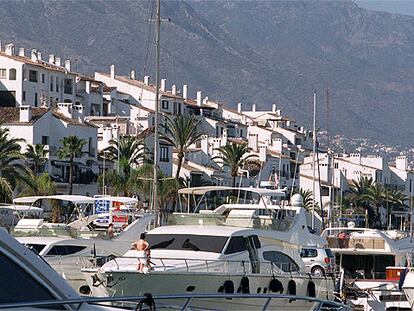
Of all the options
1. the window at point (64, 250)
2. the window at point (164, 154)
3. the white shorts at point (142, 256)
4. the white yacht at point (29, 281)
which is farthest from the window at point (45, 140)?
the white yacht at point (29, 281)

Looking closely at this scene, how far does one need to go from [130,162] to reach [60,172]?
4.78 m

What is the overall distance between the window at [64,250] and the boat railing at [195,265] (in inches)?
206

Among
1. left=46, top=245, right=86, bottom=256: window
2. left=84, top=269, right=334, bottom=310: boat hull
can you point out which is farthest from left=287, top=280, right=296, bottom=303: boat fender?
left=46, top=245, right=86, bottom=256: window

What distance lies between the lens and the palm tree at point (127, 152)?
83812mm

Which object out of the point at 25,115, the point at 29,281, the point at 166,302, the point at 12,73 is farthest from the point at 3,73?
the point at 29,281

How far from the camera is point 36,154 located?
262ft

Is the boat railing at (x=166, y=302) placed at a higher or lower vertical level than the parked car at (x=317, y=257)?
higher

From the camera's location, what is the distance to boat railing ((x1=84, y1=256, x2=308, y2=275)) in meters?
25.8

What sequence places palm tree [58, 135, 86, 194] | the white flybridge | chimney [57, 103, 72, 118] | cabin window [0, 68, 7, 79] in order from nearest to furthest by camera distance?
the white flybridge → palm tree [58, 135, 86, 194] → chimney [57, 103, 72, 118] → cabin window [0, 68, 7, 79]

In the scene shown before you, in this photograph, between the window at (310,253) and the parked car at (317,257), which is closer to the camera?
the parked car at (317,257)

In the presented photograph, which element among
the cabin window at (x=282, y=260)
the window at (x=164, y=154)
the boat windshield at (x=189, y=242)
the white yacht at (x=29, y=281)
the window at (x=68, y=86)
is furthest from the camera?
the window at (x=68, y=86)

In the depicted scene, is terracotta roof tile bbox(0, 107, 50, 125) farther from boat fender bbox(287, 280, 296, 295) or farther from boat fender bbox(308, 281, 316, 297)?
boat fender bbox(287, 280, 296, 295)

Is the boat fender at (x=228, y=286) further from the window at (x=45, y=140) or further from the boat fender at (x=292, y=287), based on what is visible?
the window at (x=45, y=140)

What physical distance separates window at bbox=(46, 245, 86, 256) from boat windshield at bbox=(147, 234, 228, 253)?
12.1 ft
